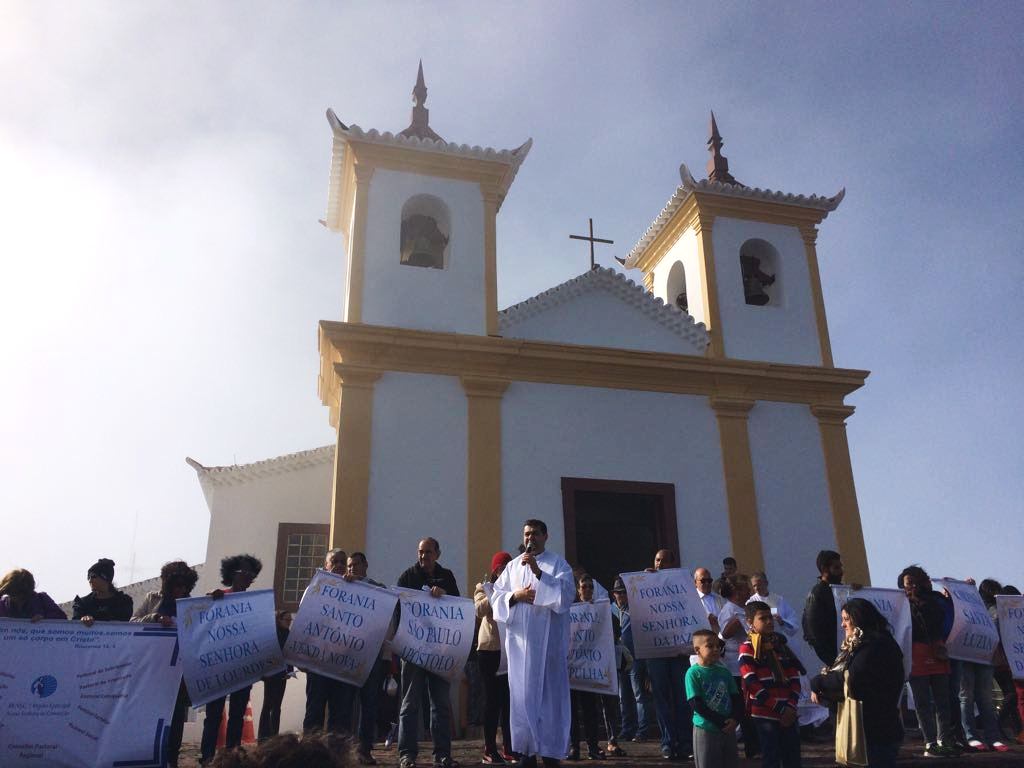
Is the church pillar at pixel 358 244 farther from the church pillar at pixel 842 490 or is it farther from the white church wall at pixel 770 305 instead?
the church pillar at pixel 842 490

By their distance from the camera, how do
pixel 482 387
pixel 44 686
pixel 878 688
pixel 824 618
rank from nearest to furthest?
pixel 878 688, pixel 44 686, pixel 824 618, pixel 482 387

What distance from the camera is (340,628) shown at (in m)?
7.39

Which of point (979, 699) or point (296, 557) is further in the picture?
point (296, 557)

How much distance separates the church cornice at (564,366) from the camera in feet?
40.8

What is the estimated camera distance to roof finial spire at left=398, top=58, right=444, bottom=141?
15.6m

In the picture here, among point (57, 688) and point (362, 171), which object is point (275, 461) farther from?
point (57, 688)

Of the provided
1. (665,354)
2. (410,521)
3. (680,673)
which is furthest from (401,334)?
(680,673)

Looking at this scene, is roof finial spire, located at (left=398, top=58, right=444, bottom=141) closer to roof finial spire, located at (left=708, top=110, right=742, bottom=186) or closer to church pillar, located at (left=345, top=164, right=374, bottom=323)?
church pillar, located at (left=345, top=164, right=374, bottom=323)

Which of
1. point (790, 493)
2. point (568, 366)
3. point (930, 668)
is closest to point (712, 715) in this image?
point (930, 668)

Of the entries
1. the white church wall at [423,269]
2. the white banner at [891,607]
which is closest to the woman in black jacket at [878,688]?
the white banner at [891,607]

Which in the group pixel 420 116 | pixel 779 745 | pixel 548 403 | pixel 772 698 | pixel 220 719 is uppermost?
pixel 420 116

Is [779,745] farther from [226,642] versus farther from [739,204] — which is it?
[739,204]

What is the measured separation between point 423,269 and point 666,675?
7351mm

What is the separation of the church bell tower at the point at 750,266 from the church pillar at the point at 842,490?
3.23ft
